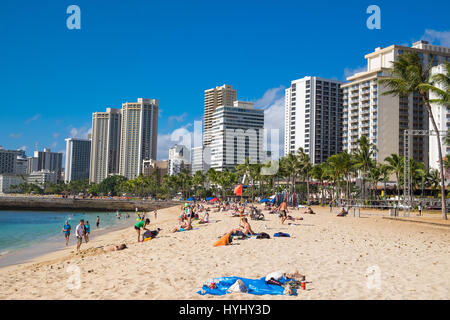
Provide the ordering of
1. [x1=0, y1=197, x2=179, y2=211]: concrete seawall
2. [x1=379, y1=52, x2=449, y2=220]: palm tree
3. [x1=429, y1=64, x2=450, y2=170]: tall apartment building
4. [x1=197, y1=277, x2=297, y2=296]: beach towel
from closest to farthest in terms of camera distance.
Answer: [x1=197, y1=277, x2=297, y2=296]: beach towel
[x1=379, y1=52, x2=449, y2=220]: palm tree
[x1=429, y1=64, x2=450, y2=170]: tall apartment building
[x1=0, y1=197, x2=179, y2=211]: concrete seawall

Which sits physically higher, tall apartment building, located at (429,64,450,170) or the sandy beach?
tall apartment building, located at (429,64,450,170)

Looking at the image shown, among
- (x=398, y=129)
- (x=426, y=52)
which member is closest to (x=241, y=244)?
(x=398, y=129)

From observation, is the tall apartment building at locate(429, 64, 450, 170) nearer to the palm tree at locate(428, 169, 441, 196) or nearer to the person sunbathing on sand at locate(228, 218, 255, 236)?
the palm tree at locate(428, 169, 441, 196)

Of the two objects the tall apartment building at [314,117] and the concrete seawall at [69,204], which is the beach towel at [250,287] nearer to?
the concrete seawall at [69,204]

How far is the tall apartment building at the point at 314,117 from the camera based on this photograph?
122000 mm

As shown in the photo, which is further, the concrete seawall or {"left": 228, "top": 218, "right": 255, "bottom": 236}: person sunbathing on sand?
the concrete seawall

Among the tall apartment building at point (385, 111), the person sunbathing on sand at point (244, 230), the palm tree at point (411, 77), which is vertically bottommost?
the person sunbathing on sand at point (244, 230)

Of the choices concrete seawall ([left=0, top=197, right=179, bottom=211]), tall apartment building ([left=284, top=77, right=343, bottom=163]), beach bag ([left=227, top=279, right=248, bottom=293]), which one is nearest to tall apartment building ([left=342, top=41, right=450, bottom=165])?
tall apartment building ([left=284, top=77, right=343, bottom=163])

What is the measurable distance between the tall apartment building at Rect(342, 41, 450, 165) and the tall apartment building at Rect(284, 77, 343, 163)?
19.9 m

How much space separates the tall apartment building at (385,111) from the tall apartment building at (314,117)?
1987cm

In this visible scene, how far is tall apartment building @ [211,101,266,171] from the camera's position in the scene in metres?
148

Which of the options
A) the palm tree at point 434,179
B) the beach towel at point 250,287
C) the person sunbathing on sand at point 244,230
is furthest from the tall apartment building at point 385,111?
the beach towel at point 250,287
